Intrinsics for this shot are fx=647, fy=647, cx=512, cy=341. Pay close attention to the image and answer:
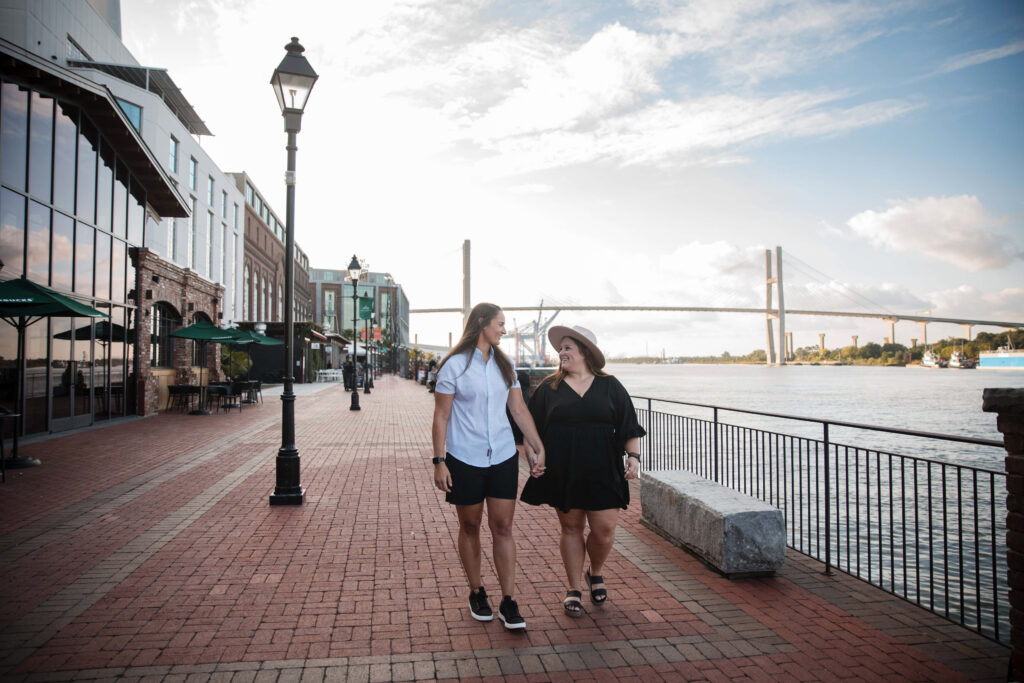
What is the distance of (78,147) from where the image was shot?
44.5ft

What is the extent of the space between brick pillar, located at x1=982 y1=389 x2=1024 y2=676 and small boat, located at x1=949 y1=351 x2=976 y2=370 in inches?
5458

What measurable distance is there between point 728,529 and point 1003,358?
412 feet

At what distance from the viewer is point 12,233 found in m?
11.2

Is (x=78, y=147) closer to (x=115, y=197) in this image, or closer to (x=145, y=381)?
(x=115, y=197)

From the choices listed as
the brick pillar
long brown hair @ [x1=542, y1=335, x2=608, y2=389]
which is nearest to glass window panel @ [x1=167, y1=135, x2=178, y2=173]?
long brown hair @ [x1=542, y1=335, x2=608, y2=389]

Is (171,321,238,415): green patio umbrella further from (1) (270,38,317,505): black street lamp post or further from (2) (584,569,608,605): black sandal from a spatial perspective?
(2) (584,569,608,605): black sandal

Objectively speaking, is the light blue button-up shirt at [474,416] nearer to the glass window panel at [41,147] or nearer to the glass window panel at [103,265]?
the glass window panel at [41,147]

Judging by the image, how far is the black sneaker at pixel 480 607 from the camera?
12.5 ft

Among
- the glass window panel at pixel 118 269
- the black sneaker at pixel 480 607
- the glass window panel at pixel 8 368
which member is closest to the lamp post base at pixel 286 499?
the black sneaker at pixel 480 607

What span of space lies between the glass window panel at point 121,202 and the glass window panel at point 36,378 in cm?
398

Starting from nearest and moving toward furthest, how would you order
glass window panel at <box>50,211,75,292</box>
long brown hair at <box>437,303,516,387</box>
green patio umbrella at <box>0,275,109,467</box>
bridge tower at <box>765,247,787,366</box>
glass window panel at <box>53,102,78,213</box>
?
long brown hair at <box>437,303,516,387</box>
green patio umbrella at <box>0,275,109,467</box>
glass window panel at <box>50,211,75,292</box>
glass window panel at <box>53,102,78,213</box>
bridge tower at <box>765,247,787,366</box>

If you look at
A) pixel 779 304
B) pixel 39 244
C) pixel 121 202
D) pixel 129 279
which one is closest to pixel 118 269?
pixel 129 279

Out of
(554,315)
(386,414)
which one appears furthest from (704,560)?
(554,315)

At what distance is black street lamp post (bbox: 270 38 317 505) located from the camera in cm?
687
